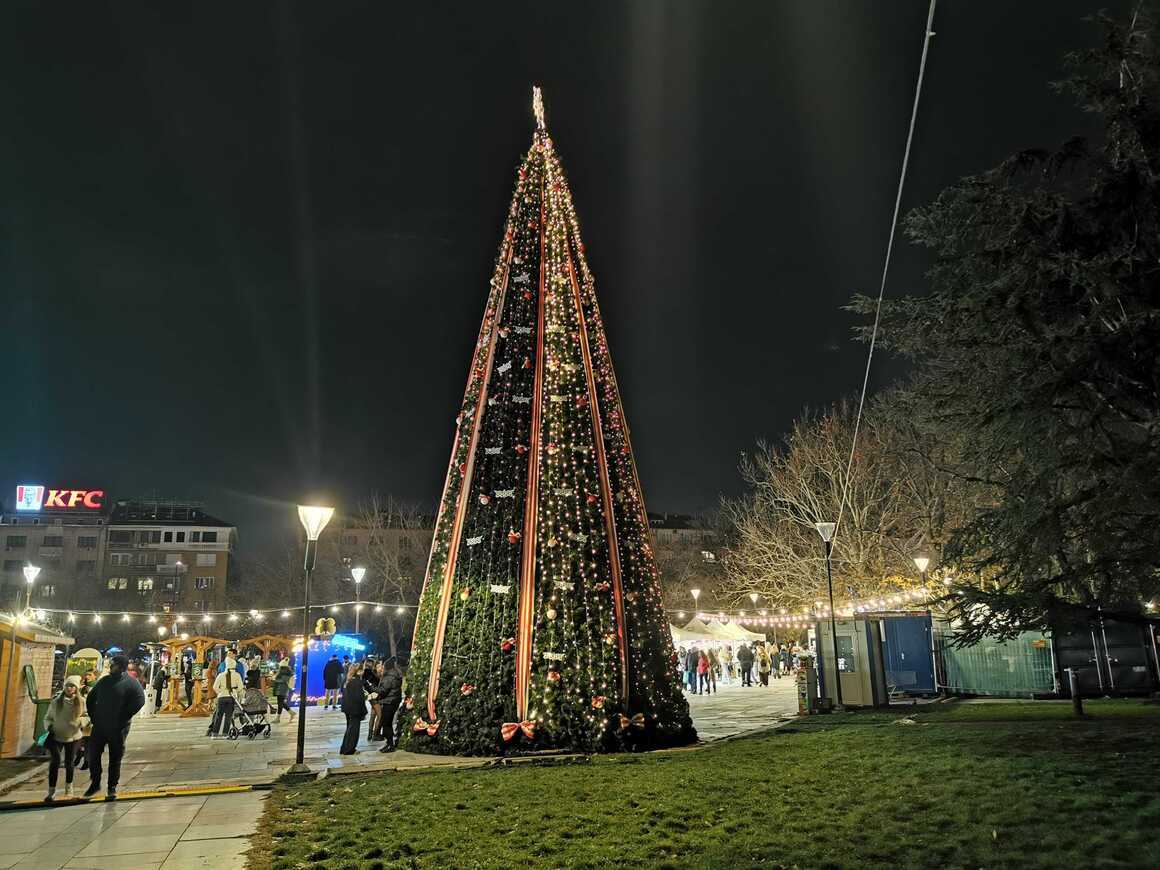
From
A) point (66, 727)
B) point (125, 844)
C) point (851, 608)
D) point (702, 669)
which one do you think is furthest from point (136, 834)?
point (851, 608)

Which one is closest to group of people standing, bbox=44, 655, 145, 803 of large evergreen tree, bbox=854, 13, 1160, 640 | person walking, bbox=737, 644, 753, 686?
large evergreen tree, bbox=854, 13, 1160, 640

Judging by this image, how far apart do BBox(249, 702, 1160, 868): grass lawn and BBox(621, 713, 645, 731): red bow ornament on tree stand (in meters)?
0.52

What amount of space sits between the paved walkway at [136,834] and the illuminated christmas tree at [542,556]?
10.4 feet

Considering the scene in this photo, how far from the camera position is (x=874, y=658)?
60.4 ft

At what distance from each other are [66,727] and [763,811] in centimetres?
772

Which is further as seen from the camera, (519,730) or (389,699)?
(389,699)

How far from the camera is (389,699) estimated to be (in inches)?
536

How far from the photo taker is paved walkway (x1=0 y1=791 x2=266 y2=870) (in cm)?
634

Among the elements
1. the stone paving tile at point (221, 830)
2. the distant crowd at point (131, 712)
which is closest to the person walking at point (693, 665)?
the distant crowd at point (131, 712)

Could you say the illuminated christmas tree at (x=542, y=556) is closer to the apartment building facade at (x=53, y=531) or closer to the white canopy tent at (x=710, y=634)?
the white canopy tent at (x=710, y=634)

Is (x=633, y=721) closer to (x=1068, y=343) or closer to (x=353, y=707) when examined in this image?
(x=353, y=707)

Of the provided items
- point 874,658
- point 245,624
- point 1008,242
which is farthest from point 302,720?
point 245,624

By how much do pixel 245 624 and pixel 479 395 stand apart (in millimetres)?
48882

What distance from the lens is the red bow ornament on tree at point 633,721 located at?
436 inches
